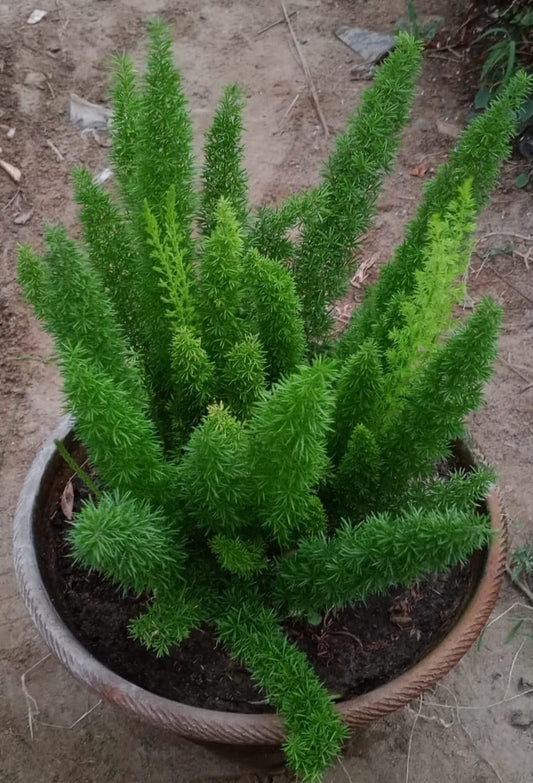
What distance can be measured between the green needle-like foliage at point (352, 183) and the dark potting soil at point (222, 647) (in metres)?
0.44

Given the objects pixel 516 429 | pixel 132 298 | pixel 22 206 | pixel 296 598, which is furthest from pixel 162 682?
pixel 22 206

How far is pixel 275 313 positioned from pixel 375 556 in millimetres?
301

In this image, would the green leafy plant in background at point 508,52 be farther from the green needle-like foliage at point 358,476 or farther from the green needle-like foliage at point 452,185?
the green needle-like foliage at point 358,476

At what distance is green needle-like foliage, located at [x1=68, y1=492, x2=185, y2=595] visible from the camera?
697 millimetres

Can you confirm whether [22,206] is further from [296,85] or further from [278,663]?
[278,663]

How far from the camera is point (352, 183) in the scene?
3.15ft

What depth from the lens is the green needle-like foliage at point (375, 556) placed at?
730mm

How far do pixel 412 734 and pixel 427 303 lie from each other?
2.77 ft

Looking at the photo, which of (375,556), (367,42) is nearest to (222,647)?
(375,556)

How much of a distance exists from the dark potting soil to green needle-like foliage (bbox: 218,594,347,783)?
0.17m

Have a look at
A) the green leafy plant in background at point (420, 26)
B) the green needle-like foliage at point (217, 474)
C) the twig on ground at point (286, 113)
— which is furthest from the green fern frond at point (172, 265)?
the green leafy plant in background at point (420, 26)

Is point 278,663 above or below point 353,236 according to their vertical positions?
below

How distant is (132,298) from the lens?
99 centimetres

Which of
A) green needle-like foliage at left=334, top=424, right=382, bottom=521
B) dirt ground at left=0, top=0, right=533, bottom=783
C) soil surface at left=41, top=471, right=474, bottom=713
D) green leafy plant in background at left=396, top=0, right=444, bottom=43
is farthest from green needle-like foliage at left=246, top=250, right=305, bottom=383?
green leafy plant in background at left=396, top=0, right=444, bottom=43
